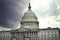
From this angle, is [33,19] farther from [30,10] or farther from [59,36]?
[59,36]

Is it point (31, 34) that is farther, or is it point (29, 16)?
point (29, 16)

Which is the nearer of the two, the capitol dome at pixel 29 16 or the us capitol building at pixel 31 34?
the us capitol building at pixel 31 34

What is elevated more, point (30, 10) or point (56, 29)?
point (30, 10)

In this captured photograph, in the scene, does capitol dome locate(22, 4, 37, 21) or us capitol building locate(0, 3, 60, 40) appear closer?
us capitol building locate(0, 3, 60, 40)

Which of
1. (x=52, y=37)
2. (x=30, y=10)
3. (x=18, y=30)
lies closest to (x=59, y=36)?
(x=52, y=37)

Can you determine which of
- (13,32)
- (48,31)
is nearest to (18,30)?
(13,32)

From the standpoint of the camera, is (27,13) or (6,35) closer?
(6,35)

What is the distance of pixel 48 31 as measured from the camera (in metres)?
82.1

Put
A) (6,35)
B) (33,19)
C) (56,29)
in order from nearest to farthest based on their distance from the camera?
(56,29), (6,35), (33,19)

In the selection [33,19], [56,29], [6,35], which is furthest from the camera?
[33,19]

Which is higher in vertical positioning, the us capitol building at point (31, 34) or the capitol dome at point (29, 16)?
the capitol dome at point (29, 16)

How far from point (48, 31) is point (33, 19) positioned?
1436 cm

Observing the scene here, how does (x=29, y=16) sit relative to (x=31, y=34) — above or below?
above

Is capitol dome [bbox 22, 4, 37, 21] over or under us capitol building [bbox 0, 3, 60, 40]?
over
